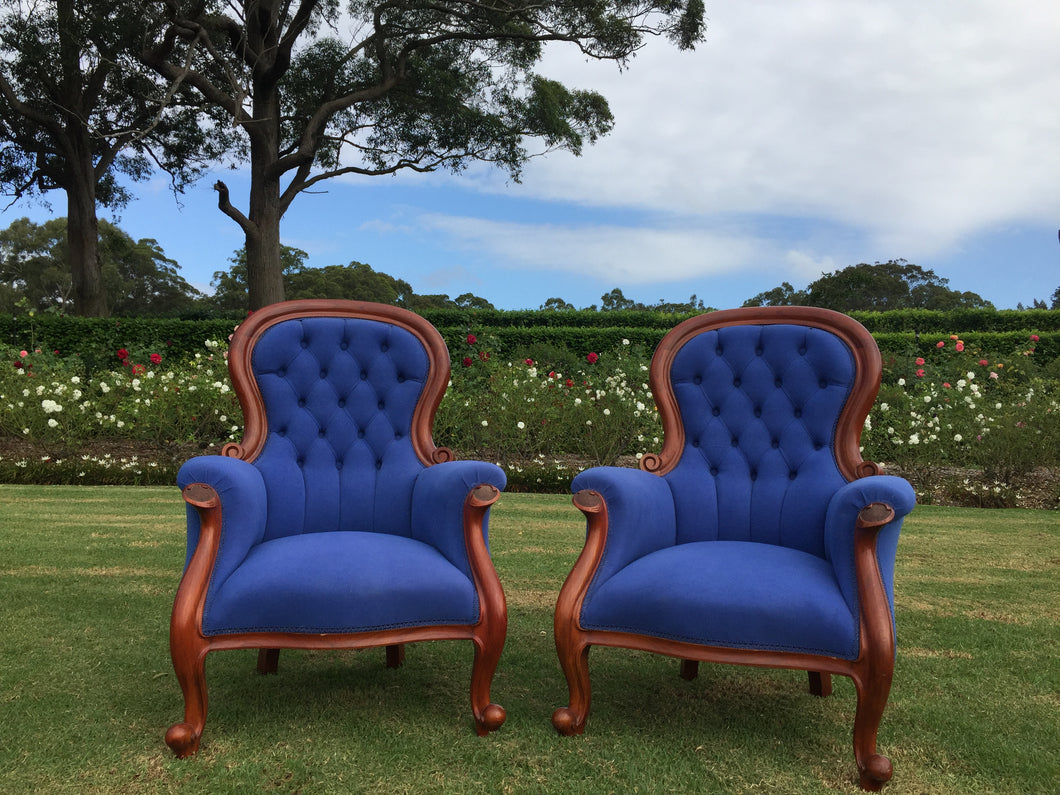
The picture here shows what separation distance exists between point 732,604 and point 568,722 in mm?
558

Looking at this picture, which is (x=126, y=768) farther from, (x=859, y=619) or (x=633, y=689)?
(x=859, y=619)

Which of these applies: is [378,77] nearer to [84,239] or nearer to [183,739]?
[84,239]

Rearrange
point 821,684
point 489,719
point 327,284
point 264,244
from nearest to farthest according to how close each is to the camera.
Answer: point 489,719 → point 821,684 → point 264,244 → point 327,284

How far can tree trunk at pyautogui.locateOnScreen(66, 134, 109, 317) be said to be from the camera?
1480 cm

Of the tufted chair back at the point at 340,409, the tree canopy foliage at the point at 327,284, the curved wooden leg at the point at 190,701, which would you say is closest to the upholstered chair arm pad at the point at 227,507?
the curved wooden leg at the point at 190,701

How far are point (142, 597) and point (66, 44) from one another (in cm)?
1343

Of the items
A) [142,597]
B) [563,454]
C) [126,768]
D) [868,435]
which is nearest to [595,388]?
[563,454]

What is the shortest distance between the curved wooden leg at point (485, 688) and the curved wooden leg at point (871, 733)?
0.89m

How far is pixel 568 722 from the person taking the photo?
7.19 ft

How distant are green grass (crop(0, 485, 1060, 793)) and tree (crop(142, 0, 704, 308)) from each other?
10.9m

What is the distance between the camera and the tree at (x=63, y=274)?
2994cm

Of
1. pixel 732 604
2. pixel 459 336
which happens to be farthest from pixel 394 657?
pixel 459 336

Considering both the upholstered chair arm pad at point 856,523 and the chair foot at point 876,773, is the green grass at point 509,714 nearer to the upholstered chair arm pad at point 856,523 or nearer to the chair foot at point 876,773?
the chair foot at point 876,773

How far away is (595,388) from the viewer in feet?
26.8
